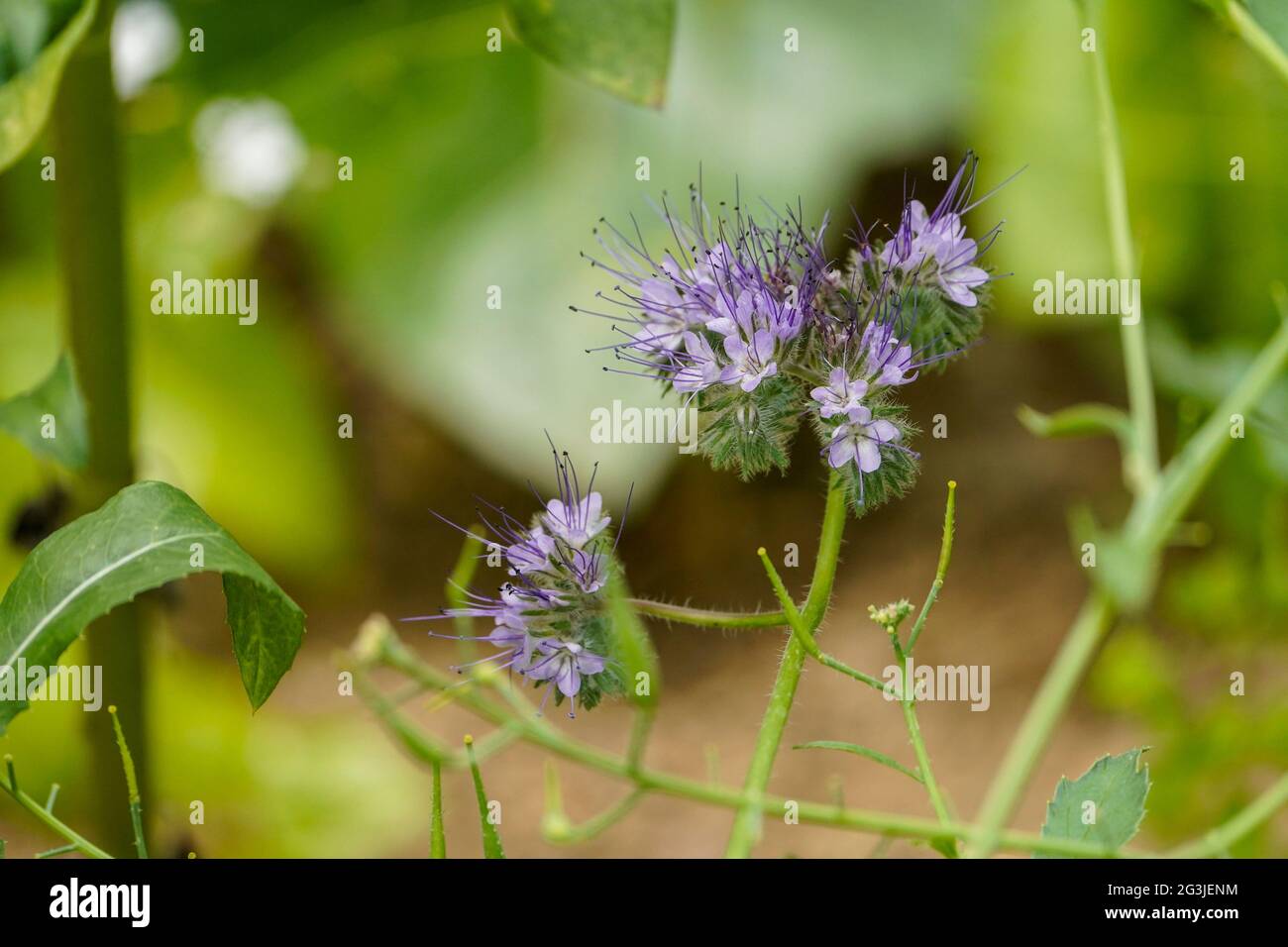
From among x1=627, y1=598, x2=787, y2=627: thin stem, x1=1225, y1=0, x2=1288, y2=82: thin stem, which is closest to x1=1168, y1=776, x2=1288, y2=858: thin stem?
x1=627, y1=598, x2=787, y2=627: thin stem

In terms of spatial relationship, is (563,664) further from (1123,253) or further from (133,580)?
(1123,253)

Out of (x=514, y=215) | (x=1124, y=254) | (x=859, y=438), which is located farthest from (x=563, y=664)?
(x=514, y=215)

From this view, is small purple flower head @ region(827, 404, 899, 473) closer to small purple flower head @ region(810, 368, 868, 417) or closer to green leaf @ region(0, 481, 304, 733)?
small purple flower head @ region(810, 368, 868, 417)

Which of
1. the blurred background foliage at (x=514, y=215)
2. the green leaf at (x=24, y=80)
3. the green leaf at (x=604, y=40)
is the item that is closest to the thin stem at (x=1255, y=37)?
the green leaf at (x=604, y=40)

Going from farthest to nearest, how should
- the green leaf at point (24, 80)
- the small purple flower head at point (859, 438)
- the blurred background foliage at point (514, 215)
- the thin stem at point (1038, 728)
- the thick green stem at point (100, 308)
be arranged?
the blurred background foliage at point (514, 215)
the thick green stem at point (100, 308)
the green leaf at point (24, 80)
the small purple flower head at point (859, 438)
the thin stem at point (1038, 728)

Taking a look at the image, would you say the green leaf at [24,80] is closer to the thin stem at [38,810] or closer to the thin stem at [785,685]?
the thin stem at [38,810]
